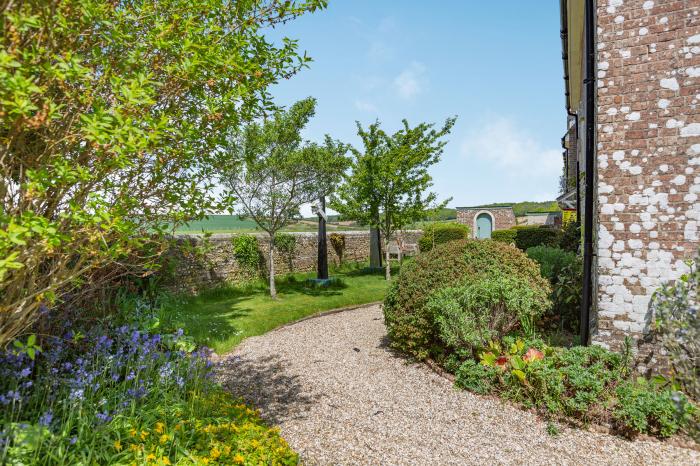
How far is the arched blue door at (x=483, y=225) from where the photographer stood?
32.0 metres

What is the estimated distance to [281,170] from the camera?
38.9 feet

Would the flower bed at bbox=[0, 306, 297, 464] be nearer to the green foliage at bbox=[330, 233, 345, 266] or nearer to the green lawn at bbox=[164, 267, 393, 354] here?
the green lawn at bbox=[164, 267, 393, 354]

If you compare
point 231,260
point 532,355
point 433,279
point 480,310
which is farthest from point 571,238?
point 231,260

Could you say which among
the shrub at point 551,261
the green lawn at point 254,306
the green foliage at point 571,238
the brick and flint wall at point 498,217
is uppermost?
the brick and flint wall at point 498,217

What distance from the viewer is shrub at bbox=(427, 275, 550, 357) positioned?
18.6 feet

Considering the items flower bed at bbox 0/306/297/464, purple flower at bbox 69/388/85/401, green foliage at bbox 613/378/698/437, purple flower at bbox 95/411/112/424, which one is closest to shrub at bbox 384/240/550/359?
green foliage at bbox 613/378/698/437

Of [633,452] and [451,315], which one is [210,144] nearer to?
[451,315]

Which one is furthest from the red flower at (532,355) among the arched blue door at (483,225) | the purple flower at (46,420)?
the arched blue door at (483,225)

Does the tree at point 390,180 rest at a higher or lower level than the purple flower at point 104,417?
higher

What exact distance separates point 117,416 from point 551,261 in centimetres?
845

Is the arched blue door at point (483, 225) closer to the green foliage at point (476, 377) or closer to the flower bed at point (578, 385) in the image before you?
the flower bed at point (578, 385)

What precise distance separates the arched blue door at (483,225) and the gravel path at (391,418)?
1059 inches

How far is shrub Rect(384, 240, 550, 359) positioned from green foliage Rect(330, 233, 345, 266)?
11.2 metres

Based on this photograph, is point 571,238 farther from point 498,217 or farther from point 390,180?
point 498,217
